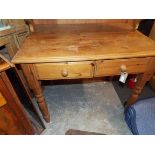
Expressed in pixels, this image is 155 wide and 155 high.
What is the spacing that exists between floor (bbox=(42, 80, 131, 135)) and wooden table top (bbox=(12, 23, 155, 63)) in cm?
73

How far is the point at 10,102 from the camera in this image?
788 millimetres

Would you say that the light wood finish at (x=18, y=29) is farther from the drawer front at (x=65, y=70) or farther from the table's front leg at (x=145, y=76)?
the table's front leg at (x=145, y=76)

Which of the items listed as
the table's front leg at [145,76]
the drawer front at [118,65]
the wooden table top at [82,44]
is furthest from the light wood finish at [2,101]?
the table's front leg at [145,76]

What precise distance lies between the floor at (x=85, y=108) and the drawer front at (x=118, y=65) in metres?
0.58

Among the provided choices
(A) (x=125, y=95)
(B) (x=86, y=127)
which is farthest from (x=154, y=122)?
(B) (x=86, y=127)

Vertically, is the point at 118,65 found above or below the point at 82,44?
below

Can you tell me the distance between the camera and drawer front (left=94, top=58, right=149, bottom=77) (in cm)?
89

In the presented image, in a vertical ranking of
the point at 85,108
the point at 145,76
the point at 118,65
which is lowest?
the point at 85,108

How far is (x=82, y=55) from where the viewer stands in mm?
816

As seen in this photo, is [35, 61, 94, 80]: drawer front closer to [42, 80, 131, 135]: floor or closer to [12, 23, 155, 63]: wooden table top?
[12, 23, 155, 63]: wooden table top

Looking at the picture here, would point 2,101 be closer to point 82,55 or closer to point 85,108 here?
point 82,55

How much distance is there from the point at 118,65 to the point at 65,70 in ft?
1.14

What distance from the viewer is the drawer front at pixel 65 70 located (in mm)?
858

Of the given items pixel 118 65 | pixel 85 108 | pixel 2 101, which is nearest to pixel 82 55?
pixel 118 65
